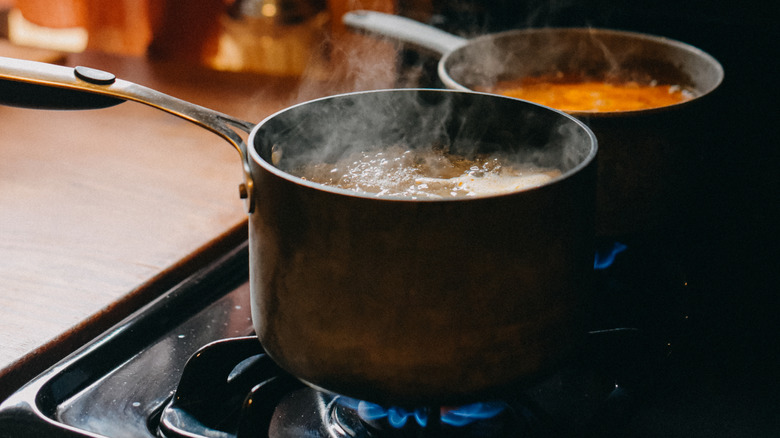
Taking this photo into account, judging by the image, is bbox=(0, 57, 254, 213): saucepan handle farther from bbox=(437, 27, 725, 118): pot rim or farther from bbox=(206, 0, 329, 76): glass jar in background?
bbox=(206, 0, 329, 76): glass jar in background

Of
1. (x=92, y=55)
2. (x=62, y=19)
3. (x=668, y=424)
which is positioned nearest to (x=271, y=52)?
(x=62, y=19)

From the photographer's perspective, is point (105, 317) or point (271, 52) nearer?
point (105, 317)

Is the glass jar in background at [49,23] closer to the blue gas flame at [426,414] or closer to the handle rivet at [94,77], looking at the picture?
the handle rivet at [94,77]

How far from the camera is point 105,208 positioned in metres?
0.92

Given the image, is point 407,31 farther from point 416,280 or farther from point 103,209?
point 416,280

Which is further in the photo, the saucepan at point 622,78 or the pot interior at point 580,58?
the pot interior at point 580,58

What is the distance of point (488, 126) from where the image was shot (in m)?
0.60

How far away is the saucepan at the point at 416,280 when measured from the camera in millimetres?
395

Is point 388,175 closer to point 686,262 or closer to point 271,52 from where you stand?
point 686,262

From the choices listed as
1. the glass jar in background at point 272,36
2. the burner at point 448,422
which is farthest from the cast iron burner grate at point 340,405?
the glass jar in background at point 272,36

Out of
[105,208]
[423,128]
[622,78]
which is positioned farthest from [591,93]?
[105,208]

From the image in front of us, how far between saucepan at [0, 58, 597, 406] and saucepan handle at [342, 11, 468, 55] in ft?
1.39

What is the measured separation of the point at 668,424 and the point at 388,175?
1.04 ft

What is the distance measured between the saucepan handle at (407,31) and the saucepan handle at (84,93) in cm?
41
